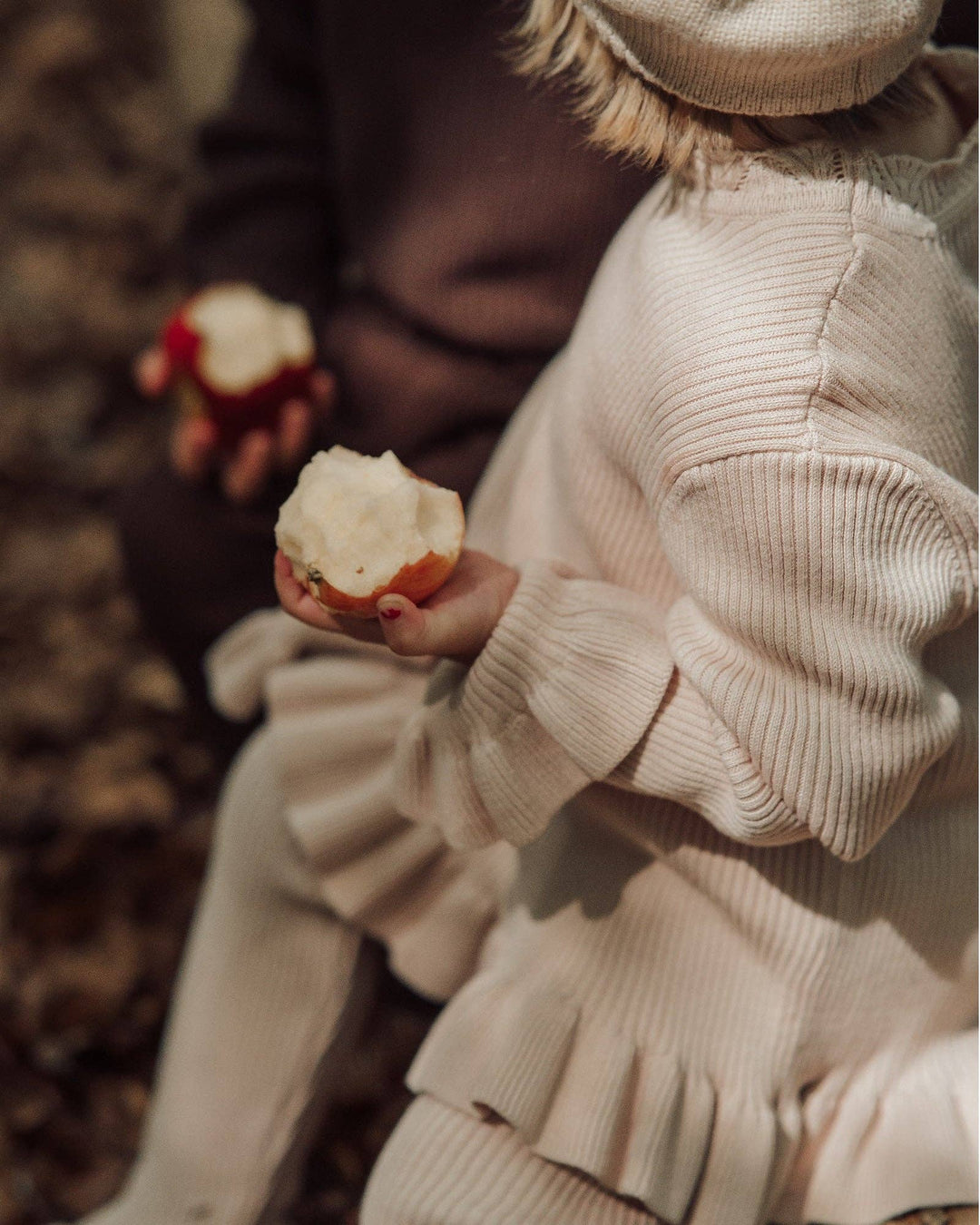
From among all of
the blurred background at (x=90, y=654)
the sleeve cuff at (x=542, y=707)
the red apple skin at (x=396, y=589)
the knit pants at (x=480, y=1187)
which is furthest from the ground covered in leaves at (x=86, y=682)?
the red apple skin at (x=396, y=589)

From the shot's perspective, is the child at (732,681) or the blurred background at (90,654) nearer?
the child at (732,681)

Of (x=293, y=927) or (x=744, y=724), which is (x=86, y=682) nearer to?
(x=293, y=927)

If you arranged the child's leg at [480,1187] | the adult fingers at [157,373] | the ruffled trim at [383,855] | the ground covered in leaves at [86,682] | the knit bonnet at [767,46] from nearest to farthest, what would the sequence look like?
the knit bonnet at [767,46] < the child's leg at [480,1187] < the ruffled trim at [383,855] < the adult fingers at [157,373] < the ground covered in leaves at [86,682]

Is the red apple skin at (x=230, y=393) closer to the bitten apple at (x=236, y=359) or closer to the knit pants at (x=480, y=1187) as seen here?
the bitten apple at (x=236, y=359)

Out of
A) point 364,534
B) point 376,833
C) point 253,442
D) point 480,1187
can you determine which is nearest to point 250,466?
point 253,442

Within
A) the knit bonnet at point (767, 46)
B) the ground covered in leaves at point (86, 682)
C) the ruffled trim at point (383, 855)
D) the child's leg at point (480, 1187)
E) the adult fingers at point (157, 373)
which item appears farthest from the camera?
the ground covered in leaves at point (86, 682)

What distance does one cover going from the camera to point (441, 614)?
55 centimetres

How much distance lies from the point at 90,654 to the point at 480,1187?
829mm

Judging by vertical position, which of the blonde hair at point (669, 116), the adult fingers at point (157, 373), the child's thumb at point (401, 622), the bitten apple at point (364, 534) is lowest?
the adult fingers at point (157, 373)

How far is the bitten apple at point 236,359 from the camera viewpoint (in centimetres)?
83

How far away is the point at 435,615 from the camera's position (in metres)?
0.55

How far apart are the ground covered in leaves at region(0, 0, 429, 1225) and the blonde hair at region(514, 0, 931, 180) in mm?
555

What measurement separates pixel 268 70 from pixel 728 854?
764 mm

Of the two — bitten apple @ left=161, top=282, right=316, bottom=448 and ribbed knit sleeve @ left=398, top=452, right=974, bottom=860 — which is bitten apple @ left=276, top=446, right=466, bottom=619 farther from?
bitten apple @ left=161, top=282, right=316, bottom=448
